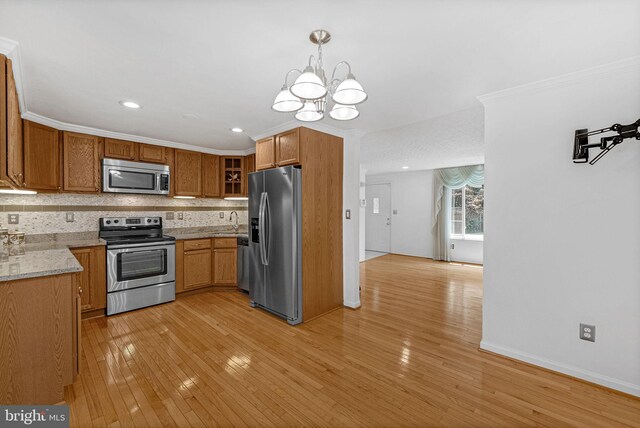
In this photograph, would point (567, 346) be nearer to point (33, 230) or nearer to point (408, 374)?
point (408, 374)

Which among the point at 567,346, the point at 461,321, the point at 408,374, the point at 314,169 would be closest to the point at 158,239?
the point at 314,169

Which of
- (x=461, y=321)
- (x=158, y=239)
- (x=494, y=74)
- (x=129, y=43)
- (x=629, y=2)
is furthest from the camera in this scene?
(x=158, y=239)

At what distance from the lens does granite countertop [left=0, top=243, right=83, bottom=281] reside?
174 centimetres

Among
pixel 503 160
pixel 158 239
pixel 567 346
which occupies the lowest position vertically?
pixel 567 346

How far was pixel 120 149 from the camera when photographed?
12.4ft

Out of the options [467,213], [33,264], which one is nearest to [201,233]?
[33,264]

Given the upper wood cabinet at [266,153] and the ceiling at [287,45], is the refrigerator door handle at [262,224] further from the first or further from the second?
the ceiling at [287,45]

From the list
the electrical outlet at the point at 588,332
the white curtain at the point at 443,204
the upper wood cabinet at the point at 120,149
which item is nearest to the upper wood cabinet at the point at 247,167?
the upper wood cabinet at the point at 120,149

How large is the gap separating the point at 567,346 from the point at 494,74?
2.19 m

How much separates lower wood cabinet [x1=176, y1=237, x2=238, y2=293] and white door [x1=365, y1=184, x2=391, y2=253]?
5045 millimetres

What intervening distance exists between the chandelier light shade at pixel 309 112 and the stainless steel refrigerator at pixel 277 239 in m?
1.16

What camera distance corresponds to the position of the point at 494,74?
212 centimetres

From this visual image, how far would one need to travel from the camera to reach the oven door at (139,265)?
3.38m

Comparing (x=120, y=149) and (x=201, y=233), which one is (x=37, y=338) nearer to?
(x=120, y=149)
